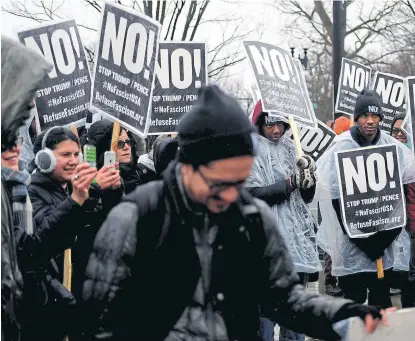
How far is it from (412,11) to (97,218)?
14.5 meters

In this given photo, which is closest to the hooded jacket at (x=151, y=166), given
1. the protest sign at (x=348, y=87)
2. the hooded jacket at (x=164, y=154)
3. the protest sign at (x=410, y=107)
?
the hooded jacket at (x=164, y=154)

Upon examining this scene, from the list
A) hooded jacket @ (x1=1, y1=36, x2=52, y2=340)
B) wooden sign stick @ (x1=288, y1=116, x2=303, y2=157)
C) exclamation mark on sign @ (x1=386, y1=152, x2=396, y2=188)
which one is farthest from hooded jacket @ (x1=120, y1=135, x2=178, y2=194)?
hooded jacket @ (x1=1, y1=36, x2=52, y2=340)

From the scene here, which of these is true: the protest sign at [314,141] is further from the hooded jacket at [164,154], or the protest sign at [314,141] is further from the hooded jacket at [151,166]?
the hooded jacket at [164,154]

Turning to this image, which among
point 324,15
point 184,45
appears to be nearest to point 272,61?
point 184,45

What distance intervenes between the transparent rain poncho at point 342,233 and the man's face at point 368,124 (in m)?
0.10

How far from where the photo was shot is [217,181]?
7.66 ft

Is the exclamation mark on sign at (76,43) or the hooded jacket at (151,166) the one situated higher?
the exclamation mark on sign at (76,43)

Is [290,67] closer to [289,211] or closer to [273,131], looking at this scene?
[273,131]

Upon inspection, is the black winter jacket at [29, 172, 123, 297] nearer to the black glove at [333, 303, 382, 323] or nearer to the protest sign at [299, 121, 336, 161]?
the black glove at [333, 303, 382, 323]

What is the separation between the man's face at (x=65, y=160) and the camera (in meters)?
4.34

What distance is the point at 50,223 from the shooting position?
3.38 m

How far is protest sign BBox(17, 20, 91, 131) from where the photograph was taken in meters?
5.50

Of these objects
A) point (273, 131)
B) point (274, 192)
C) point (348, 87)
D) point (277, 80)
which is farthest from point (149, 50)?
point (348, 87)

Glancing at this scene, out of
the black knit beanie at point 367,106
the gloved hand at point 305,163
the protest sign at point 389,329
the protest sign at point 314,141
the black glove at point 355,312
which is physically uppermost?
the black knit beanie at point 367,106
